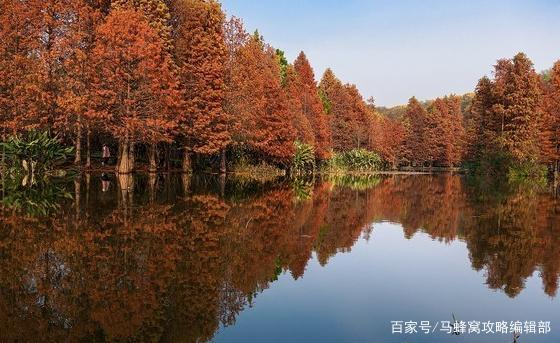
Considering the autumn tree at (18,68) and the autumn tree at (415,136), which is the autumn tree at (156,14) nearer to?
the autumn tree at (18,68)

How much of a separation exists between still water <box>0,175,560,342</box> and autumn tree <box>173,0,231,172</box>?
855 inches

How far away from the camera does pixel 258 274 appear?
9.28 metres

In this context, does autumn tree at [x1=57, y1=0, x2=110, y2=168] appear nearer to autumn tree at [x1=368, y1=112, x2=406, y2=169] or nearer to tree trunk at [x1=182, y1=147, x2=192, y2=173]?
tree trunk at [x1=182, y1=147, x2=192, y2=173]

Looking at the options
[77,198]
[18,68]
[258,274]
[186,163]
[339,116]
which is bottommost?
[258,274]

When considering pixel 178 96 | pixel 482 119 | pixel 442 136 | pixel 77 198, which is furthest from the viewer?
pixel 442 136

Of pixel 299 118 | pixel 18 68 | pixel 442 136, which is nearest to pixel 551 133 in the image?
pixel 299 118

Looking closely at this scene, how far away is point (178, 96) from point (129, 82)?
3573 millimetres

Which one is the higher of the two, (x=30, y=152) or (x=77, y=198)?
(x=30, y=152)

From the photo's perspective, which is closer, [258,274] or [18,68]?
[258,274]

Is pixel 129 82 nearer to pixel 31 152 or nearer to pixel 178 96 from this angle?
pixel 178 96

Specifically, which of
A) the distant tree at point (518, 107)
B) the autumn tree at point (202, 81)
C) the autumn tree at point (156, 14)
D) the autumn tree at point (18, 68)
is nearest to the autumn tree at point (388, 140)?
the distant tree at point (518, 107)

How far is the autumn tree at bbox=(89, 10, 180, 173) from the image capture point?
33312mm

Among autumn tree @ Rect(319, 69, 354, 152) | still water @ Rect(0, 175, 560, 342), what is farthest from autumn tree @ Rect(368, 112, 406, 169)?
still water @ Rect(0, 175, 560, 342)

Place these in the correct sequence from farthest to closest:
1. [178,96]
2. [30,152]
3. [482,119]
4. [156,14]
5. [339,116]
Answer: [339,116], [482,119], [156,14], [178,96], [30,152]
